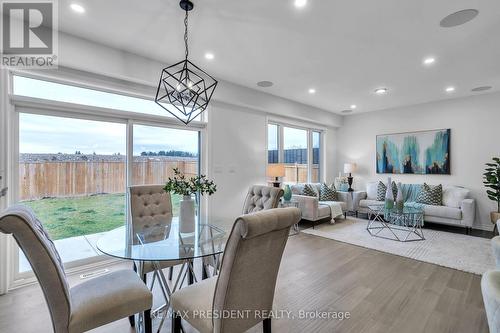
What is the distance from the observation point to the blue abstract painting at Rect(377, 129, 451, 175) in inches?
211

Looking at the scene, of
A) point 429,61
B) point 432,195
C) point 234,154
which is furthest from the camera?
point 432,195

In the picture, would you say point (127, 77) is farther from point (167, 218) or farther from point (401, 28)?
point (401, 28)

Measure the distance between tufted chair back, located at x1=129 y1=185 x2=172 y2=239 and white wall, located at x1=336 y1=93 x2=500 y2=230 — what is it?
5.59 meters

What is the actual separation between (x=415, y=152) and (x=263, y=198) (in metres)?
4.87

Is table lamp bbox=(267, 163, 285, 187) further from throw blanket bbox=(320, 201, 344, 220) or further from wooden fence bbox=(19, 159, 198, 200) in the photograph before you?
wooden fence bbox=(19, 159, 198, 200)

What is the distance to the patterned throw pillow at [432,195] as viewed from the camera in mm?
4941

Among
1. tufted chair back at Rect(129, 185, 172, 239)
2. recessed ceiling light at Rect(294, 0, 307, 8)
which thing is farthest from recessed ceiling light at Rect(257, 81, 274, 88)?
tufted chair back at Rect(129, 185, 172, 239)

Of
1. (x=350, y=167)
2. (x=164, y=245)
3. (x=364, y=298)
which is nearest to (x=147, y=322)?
(x=164, y=245)

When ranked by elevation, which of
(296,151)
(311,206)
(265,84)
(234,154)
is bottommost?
(311,206)

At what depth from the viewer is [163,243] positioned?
189cm

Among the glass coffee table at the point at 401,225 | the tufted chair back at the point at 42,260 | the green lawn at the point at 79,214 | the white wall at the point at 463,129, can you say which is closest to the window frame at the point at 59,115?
the green lawn at the point at 79,214

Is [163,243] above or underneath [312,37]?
underneath

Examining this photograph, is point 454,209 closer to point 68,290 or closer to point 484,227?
point 484,227

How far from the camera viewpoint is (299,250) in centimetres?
371
